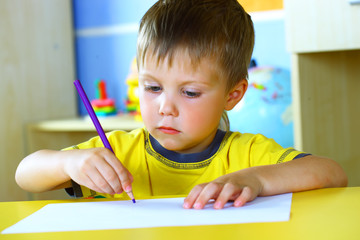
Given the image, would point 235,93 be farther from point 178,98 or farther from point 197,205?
point 197,205

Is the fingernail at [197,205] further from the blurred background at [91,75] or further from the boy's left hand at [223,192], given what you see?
the blurred background at [91,75]

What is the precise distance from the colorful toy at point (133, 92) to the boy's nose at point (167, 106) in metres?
1.04

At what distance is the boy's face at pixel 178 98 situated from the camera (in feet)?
2.75

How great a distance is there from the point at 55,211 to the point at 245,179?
0.82 ft

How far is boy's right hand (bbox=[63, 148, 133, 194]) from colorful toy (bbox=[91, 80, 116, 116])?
1361mm

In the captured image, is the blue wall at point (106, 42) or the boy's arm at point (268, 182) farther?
the blue wall at point (106, 42)

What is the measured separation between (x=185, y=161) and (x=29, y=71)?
52.0 inches

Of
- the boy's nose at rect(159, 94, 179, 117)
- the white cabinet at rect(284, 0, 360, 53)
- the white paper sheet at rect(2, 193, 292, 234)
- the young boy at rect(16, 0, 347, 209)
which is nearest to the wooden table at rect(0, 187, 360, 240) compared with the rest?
the white paper sheet at rect(2, 193, 292, 234)

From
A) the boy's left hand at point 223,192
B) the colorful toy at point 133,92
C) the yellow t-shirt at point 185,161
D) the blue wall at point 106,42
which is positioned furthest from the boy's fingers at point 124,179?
the blue wall at point 106,42

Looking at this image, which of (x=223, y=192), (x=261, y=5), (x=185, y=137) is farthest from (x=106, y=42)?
(x=223, y=192)

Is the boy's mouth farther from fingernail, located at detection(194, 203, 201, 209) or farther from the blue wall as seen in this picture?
the blue wall

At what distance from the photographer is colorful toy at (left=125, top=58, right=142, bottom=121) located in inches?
76.4

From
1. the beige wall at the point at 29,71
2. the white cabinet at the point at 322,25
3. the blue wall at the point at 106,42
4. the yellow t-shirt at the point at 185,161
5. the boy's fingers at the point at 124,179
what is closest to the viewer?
the boy's fingers at the point at 124,179

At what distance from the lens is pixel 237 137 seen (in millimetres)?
994
